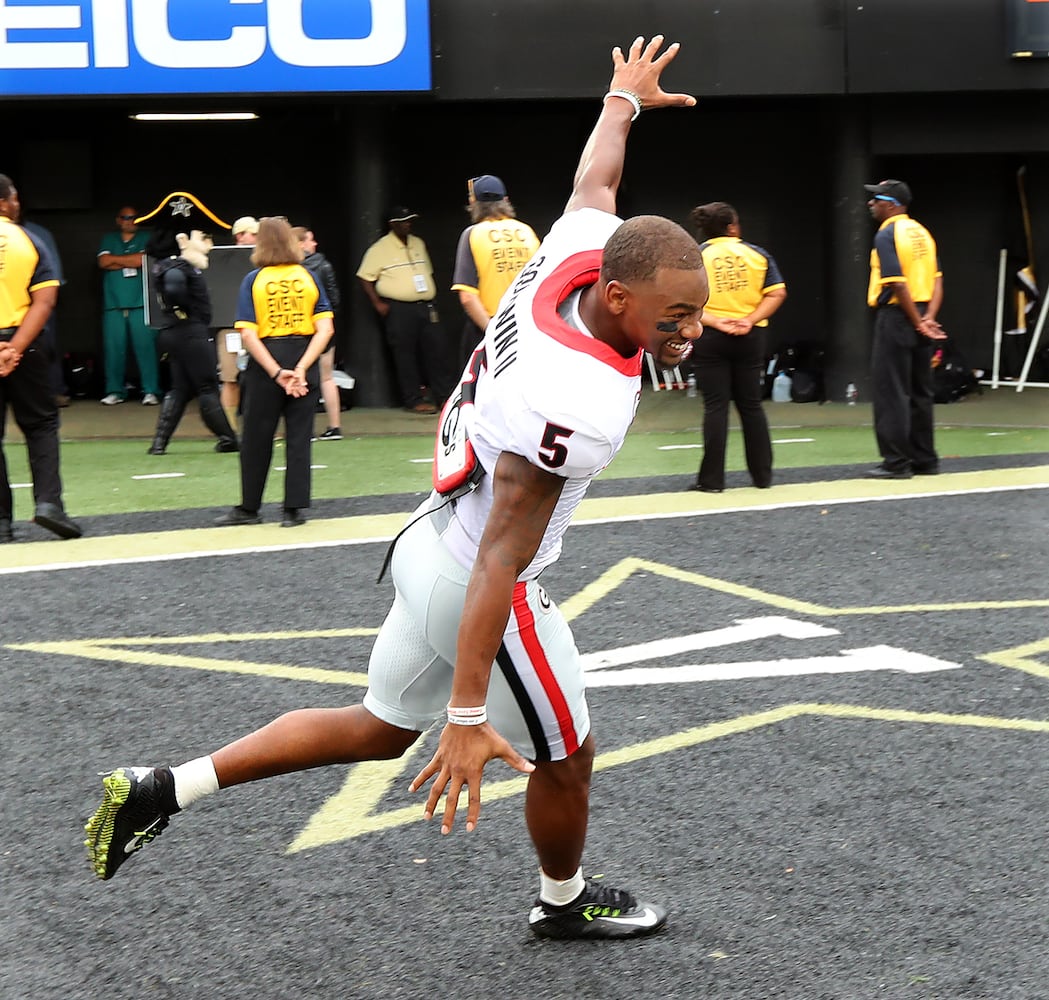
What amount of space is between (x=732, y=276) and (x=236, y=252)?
746cm

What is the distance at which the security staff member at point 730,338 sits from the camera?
1066cm

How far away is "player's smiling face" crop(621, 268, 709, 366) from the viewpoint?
3.15 m

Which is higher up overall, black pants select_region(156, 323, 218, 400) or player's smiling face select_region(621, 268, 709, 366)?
player's smiling face select_region(621, 268, 709, 366)

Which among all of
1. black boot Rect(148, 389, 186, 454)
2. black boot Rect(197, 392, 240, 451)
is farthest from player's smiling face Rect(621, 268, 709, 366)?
black boot Rect(148, 389, 186, 454)

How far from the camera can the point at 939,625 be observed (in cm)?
690

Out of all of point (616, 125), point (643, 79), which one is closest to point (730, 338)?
point (643, 79)

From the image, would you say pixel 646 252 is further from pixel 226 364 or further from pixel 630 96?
pixel 226 364

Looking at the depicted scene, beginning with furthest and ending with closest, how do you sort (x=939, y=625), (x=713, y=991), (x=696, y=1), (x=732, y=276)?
(x=696, y=1), (x=732, y=276), (x=939, y=625), (x=713, y=991)

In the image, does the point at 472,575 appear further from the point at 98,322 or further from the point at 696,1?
the point at 98,322

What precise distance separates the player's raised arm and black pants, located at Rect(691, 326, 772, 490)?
609cm

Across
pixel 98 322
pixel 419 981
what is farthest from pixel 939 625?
pixel 98 322

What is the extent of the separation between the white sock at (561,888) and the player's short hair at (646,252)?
151 centimetres

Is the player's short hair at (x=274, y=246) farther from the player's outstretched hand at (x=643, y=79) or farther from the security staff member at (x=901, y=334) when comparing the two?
the player's outstretched hand at (x=643, y=79)

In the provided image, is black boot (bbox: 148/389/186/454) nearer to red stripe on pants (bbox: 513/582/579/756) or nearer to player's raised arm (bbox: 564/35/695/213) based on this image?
player's raised arm (bbox: 564/35/695/213)
